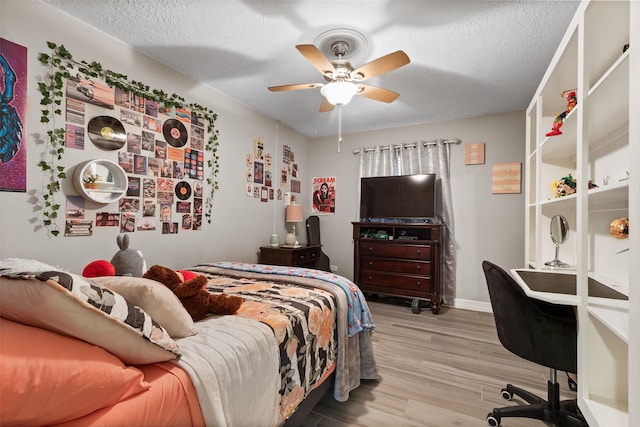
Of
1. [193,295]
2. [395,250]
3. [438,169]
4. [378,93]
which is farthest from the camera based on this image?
[438,169]

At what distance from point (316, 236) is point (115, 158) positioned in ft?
9.77

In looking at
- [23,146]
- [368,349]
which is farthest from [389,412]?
[23,146]

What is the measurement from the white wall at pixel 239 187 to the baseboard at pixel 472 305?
0.01 meters

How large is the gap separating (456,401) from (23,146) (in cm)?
318

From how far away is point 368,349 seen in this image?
6.79 feet

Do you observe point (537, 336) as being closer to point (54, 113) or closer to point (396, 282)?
point (396, 282)

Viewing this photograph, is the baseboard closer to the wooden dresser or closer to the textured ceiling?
the wooden dresser

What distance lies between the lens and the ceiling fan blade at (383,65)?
187 cm

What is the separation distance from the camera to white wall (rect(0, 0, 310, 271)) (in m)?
1.83

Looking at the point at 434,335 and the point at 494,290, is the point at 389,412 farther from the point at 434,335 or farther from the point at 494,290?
the point at 434,335

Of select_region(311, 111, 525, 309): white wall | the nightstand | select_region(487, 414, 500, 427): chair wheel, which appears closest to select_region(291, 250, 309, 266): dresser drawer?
the nightstand

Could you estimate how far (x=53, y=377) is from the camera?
696mm

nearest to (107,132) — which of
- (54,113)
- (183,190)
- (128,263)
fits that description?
(54,113)

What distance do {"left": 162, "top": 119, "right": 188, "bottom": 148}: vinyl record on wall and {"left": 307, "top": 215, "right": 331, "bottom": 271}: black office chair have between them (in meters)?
2.36
